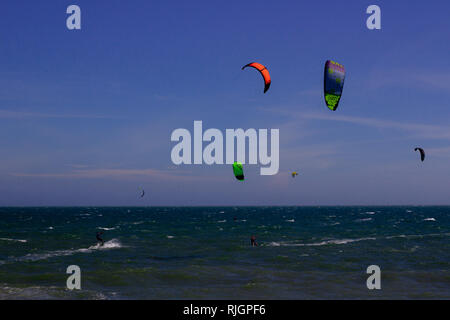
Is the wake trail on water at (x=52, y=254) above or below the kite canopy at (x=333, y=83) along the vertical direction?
below

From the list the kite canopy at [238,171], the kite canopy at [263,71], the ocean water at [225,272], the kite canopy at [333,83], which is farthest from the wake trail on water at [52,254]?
the kite canopy at [333,83]

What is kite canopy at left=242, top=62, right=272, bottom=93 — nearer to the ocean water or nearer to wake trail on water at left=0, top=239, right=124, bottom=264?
the ocean water

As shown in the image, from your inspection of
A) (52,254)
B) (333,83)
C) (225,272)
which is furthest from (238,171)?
(52,254)

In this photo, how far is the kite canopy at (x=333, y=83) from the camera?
16.5 m

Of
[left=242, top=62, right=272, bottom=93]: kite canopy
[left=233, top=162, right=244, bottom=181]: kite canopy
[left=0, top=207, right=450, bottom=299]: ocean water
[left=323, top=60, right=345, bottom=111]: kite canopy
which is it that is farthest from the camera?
[left=233, top=162, right=244, bottom=181]: kite canopy

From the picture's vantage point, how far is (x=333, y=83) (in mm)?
16828

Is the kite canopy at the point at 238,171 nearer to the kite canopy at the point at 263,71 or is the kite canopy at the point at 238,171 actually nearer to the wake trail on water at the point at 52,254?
the kite canopy at the point at 263,71

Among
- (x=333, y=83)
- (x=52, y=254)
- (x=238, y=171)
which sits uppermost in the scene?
(x=333, y=83)

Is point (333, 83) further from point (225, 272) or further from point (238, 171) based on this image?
point (225, 272)

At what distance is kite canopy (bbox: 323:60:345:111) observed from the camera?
1647cm

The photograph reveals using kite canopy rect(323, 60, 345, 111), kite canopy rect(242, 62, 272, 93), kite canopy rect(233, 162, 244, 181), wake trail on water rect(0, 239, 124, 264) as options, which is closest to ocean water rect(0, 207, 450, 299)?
wake trail on water rect(0, 239, 124, 264)
